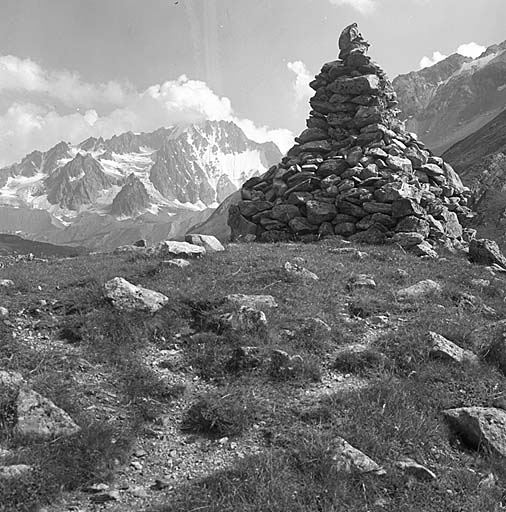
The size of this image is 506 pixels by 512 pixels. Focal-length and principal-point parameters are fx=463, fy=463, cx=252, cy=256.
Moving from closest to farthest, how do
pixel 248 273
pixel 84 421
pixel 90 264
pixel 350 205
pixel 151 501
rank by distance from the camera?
pixel 151 501
pixel 84 421
pixel 248 273
pixel 90 264
pixel 350 205

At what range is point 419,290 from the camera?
17.9 meters

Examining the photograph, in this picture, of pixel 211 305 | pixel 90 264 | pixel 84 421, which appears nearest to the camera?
pixel 84 421

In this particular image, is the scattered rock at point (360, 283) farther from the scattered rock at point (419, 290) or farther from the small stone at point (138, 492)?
the small stone at point (138, 492)

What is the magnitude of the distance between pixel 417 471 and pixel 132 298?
29.7ft

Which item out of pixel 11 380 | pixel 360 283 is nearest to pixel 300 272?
pixel 360 283

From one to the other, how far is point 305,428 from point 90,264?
50.2 feet

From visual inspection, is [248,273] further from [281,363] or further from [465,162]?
[465,162]

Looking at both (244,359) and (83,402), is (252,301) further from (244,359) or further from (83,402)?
(83,402)

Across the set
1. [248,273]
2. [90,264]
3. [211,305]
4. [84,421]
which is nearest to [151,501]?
[84,421]

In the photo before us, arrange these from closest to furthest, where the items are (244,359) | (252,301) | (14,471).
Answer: (14,471) → (244,359) → (252,301)

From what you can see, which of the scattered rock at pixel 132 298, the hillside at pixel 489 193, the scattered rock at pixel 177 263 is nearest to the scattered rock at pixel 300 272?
the scattered rock at pixel 177 263

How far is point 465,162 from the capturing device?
322ft

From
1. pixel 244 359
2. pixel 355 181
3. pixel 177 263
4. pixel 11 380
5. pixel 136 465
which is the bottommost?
pixel 136 465

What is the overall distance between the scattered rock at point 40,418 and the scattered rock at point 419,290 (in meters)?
12.5
